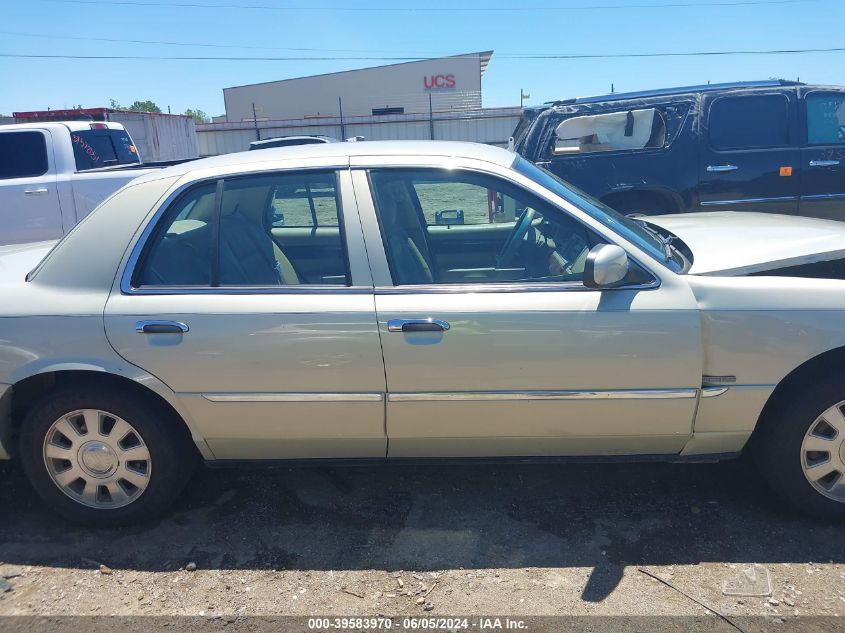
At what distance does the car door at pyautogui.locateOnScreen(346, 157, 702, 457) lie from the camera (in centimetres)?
292

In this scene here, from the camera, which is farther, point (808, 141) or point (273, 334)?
point (808, 141)

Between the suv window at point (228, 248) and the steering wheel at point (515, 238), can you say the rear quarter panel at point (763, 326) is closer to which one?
the steering wheel at point (515, 238)

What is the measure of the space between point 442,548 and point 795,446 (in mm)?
1585

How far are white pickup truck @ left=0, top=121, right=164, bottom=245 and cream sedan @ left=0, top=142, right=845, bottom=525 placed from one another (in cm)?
520

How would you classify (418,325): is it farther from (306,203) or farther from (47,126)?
(47,126)

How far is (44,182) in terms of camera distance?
7.93 m

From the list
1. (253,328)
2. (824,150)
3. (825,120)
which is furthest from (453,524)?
(825,120)

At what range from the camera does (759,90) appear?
6578 mm

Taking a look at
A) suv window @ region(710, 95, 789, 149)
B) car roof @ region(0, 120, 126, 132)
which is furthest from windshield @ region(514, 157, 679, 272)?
car roof @ region(0, 120, 126, 132)

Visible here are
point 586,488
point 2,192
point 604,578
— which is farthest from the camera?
point 2,192

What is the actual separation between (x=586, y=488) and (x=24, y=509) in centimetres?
281

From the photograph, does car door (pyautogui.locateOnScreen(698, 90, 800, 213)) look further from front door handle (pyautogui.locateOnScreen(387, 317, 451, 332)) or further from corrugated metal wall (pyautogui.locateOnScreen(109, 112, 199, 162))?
corrugated metal wall (pyautogui.locateOnScreen(109, 112, 199, 162))

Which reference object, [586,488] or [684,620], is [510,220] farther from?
[684,620]

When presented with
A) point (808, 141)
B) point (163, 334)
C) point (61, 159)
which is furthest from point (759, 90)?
point (61, 159)
